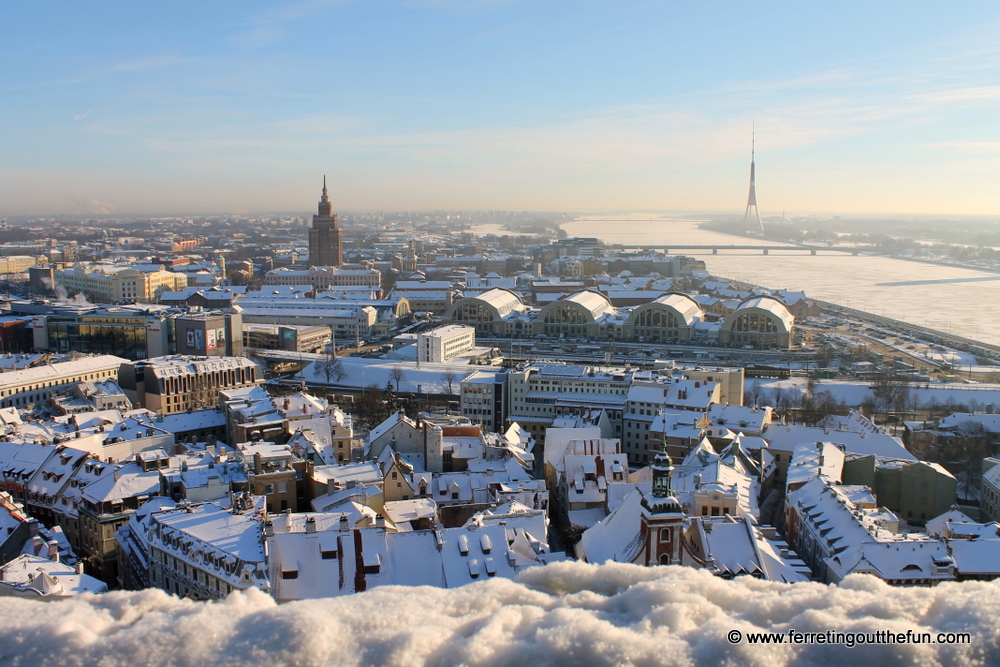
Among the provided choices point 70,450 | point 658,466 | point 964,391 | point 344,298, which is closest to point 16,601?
point 658,466

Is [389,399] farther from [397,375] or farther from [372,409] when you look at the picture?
[397,375]

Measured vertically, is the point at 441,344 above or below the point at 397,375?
above

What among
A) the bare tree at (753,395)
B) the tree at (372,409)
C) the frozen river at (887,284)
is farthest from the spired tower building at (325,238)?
the bare tree at (753,395)

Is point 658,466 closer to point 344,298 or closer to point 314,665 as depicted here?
point 314,665

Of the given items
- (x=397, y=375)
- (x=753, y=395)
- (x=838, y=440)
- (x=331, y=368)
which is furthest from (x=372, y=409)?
(x=838, y=440)

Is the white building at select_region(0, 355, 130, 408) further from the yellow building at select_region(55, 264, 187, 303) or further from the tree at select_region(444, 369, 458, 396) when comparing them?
the yellow building at select_region(55, 264, 187, 303)

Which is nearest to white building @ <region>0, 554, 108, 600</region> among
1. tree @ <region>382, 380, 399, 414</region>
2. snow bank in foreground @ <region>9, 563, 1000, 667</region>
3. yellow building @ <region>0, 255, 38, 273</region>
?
snow bank in foreground @ <region>9, 563, 1000, 667</region>
